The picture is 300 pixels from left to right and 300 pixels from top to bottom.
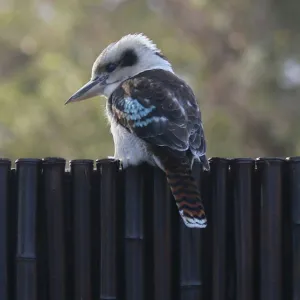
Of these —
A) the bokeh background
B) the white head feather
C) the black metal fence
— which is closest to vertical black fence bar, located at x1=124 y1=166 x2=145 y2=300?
the black metal fence

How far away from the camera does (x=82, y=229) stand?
182cm

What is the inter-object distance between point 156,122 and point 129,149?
0.09m

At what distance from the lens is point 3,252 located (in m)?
1.81

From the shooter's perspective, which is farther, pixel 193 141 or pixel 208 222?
pixel 193 141

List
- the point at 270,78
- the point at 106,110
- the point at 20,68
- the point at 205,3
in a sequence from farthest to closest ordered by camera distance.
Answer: the point at 20,68
the point at 205,3
the point at 270,78
the point at 106,110

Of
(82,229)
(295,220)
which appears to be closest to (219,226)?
(295,220)

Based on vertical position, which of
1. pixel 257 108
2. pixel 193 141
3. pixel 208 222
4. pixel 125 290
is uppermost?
pixel 257 108

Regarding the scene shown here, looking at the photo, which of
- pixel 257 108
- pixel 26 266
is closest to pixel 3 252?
pixel 26 266

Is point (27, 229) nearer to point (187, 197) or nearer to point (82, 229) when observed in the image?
point (82, 229)

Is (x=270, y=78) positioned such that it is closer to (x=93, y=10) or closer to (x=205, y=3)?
(x=205, y=3)

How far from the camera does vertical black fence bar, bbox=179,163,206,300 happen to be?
1.78 m

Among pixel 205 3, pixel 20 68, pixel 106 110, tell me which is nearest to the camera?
pixel 106 110

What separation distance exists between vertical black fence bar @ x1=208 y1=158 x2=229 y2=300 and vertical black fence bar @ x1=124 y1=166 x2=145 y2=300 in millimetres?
144

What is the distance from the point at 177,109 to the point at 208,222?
389 millimetres
